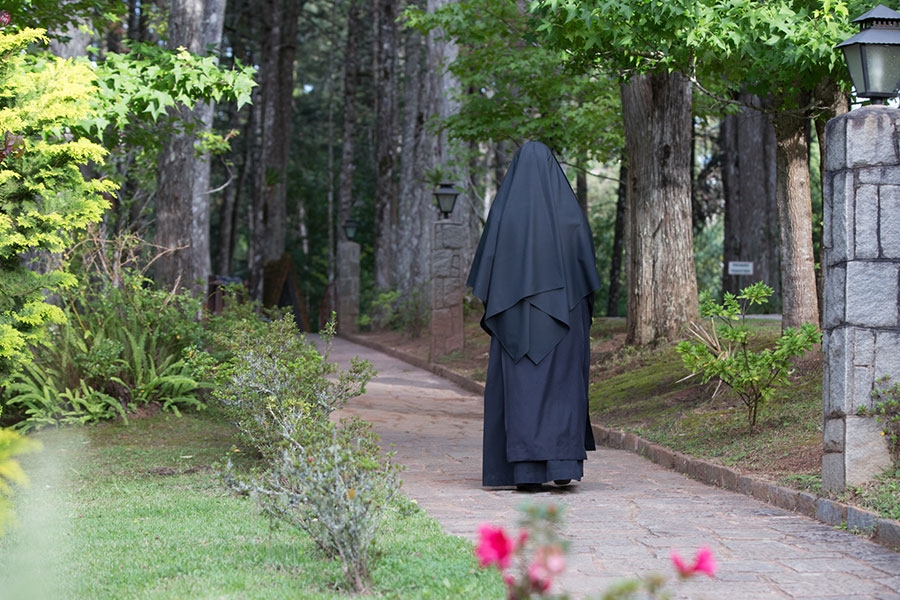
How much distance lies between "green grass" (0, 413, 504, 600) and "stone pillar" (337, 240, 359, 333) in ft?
73.9

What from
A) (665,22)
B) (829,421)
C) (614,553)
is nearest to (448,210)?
(665,22)

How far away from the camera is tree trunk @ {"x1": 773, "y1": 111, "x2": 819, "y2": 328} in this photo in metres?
11.3

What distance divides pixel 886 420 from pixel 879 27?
234 cm

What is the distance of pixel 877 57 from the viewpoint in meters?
6.75

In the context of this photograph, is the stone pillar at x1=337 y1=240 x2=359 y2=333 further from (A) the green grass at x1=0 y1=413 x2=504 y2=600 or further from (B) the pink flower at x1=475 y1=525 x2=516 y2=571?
(B) the pink flower at x1=475 y1=525 x2=516 y2=571

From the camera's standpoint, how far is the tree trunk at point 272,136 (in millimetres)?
30672

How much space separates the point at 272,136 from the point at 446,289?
1254cm

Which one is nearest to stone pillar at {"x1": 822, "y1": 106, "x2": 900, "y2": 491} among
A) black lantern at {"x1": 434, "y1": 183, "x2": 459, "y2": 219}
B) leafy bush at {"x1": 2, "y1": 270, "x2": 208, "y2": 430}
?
leafy bush at {"x1": 2, "y1": 270, "x2": 208, "y2": 430}

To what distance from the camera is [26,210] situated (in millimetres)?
8031

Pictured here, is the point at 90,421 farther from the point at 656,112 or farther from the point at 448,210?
the point at 448,210

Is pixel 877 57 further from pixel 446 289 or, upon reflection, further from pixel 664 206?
pixel 446 289

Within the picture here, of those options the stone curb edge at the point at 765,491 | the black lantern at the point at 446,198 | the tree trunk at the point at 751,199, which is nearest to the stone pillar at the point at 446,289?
the black lantern at the point at 446,198

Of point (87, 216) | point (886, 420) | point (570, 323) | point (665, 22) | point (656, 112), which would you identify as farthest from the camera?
point (656, 112)

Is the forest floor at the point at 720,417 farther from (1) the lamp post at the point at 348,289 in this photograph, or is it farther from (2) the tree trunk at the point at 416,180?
(1) the lamp post at the point at 348,289
